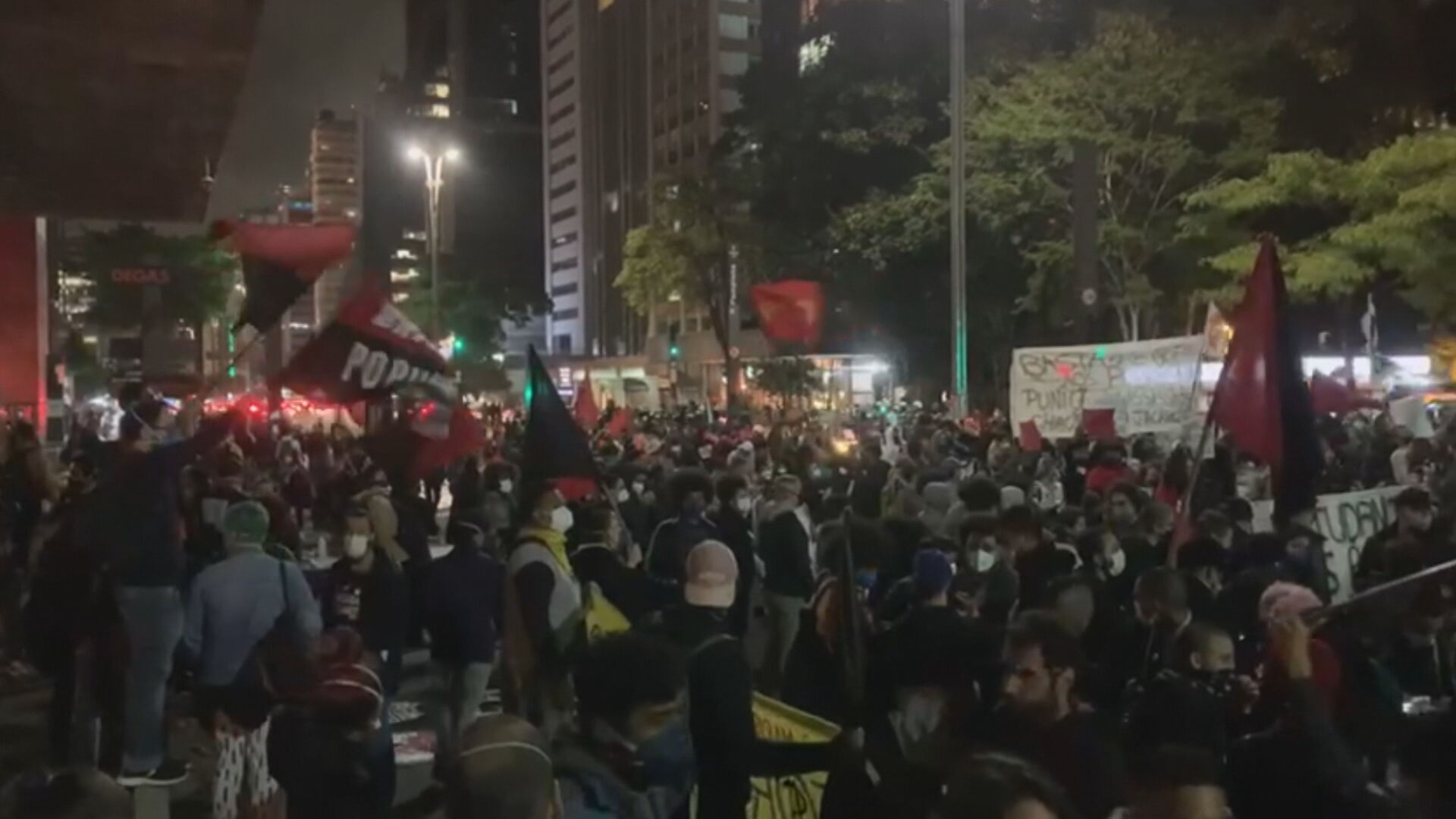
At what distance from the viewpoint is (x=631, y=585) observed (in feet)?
26.0

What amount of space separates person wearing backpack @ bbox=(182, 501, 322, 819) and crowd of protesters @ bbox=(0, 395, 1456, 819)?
1 cm

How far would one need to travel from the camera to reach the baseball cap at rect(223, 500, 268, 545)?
6.37 m

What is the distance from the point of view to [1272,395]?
700cm

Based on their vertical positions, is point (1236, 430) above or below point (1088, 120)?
below

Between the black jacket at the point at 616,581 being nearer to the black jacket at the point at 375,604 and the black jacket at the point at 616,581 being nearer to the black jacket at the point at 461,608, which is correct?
the black jacket at the point at 461,608

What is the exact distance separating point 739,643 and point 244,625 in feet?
8.87

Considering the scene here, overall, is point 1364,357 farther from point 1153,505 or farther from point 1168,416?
point 1153,505

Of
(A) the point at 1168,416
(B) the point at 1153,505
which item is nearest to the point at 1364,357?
(A) the point at 1168,416

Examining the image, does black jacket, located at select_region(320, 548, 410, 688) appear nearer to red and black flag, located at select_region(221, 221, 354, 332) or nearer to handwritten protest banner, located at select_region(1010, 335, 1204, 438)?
red and black flag, located at select_region(221, 221, 354, 332)

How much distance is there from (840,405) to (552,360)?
192 ft

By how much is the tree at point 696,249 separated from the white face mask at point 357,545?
3458 centimetres

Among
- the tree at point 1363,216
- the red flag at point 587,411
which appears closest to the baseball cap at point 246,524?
the red flag at point 587,411

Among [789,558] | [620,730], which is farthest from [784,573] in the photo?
[620,730]

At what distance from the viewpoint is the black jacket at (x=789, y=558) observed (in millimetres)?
9477
